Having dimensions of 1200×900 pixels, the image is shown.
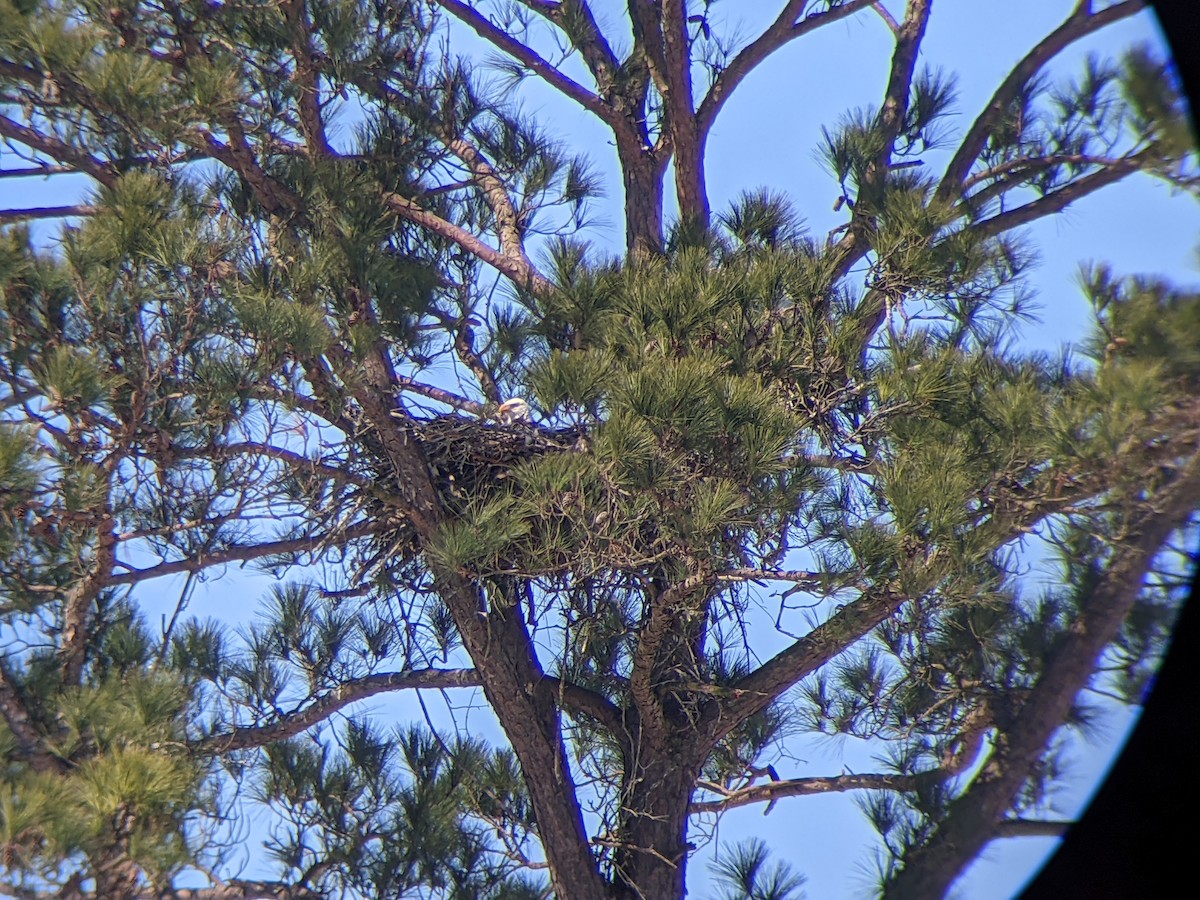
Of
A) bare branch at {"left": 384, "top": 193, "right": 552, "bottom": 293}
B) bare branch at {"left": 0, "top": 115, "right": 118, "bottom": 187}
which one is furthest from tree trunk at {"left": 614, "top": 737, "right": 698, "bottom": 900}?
bare branch at {"left": 0, "top": 115, "right": 118, "bottom": 187}

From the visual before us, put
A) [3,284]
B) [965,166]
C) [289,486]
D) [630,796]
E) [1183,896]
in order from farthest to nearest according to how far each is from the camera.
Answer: [965,166] → [630,796] → [289,486] → [3,284] → [1183,896]

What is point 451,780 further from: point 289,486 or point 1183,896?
point 1183,896

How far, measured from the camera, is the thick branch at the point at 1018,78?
3387 mm

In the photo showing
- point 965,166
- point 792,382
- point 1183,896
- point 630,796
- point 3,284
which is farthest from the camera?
point 965,166

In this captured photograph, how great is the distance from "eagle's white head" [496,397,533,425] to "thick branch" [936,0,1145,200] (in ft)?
3.84

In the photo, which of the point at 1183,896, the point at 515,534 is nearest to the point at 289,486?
the point at 515,534

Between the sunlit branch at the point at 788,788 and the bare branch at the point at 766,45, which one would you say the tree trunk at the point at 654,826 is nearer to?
the sunlit branch at the point at 788,788

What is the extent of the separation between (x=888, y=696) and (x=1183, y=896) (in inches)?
43.9

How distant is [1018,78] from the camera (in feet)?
11.4

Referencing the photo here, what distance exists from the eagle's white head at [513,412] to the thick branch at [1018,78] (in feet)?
3.84

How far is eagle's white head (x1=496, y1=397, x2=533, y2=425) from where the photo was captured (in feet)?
9.94

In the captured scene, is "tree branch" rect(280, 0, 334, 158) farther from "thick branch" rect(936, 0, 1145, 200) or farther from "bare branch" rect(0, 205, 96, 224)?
"thick branch" rect(936, 0, 1145, 200)

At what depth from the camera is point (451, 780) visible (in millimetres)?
3297

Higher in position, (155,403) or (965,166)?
(965,166)
